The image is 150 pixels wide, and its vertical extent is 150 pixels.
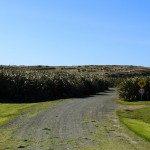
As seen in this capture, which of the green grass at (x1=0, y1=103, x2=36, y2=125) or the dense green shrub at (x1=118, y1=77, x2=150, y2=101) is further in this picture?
the dense green shrub at (x1=118, y1=77, x2=150, y2=101)

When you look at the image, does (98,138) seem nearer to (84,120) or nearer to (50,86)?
(84,120)

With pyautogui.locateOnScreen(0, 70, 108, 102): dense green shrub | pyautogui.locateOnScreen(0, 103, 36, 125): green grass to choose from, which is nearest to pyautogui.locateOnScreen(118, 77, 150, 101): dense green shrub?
pyautogui.locateOnScreen(0, 70, 108, 102): dense green shrub

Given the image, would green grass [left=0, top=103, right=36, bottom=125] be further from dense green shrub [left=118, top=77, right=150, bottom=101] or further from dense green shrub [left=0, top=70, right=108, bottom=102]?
dense green shrub [left=118, top=77, right=150, bottom=101]

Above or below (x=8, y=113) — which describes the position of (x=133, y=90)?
above

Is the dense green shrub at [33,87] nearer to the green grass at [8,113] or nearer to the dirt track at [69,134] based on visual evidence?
the green grass at [8,113]

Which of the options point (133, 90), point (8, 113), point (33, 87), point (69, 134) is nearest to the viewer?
point (69, 134)

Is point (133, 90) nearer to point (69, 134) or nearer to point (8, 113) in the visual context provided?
point (8, 113)

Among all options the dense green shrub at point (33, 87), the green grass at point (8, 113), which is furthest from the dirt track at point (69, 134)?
the dense green shrub at point (33, 87)

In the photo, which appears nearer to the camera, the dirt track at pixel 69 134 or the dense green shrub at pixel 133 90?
the dirt track at pixel 69 134

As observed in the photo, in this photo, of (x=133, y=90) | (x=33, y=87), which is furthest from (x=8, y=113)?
(x=133, y=90)

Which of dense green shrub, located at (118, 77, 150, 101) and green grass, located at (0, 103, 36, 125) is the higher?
→ dense green shrub, located at (118, 77, 150, 101)

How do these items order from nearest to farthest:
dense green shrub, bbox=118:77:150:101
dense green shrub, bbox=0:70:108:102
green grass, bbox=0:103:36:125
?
1. green grass, bbox=0:103:36:125
2. dense green shrub, bbox=0:70:108:102
3. dense green shrub, bbox=118:77:150:101

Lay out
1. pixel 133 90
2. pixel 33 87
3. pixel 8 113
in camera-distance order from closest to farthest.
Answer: pixel 8 113
pixel 33 87
pixel 133 90

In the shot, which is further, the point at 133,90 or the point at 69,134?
the point at 133,90
